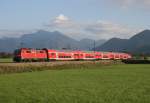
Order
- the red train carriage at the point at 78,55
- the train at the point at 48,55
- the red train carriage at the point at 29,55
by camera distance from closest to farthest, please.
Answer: the red train carriage at the point at 29,55, the train at the point at 48,55, the red train carriage at the point at 78,55

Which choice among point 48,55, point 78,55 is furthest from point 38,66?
point 78,55

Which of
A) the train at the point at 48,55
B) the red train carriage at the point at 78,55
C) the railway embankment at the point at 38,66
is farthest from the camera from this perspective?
the red train carriage at the point at 78,55

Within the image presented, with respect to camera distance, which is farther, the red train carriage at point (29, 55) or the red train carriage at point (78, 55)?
the red train carriage at point (78, 55)

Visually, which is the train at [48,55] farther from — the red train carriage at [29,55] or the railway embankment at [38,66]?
the railway embankment at [38,66]

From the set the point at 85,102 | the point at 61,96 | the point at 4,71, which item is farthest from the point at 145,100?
the point at 4,71

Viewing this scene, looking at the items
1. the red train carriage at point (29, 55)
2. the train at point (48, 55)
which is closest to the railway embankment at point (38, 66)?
the train at point (48, 55)

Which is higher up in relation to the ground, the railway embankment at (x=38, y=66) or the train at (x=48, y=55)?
the train at (x=48, y=55)

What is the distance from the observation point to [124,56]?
125 m

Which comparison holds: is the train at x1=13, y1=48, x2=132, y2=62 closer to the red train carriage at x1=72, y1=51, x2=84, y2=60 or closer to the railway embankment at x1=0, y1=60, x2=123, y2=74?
the red train carriage at x1=72, y1=51, x2=84, y2=60

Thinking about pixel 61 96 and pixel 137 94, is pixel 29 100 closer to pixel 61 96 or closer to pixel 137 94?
pixel 61 96

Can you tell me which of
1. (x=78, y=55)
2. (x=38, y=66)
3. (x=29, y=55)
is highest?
(x=78, y=55)

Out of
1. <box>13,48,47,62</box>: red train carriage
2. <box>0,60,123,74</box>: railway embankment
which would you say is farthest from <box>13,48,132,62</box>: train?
<box>0,60,123,74</box>: railway embankment

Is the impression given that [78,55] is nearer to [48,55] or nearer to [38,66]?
[48,55]

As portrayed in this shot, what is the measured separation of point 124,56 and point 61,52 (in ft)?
146
